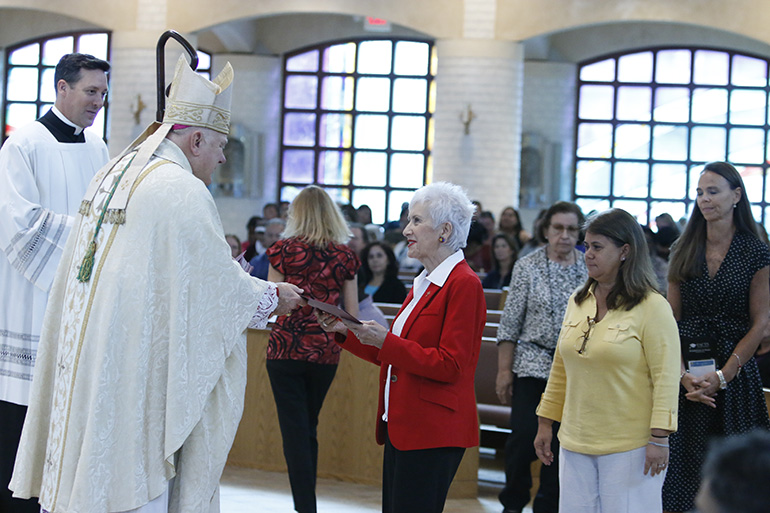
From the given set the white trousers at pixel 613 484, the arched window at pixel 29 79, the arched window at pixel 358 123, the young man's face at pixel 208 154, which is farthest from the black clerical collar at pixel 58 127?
the arched window at pixel 29 79

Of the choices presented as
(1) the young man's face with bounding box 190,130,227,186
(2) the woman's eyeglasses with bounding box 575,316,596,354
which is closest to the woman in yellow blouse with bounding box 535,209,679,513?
(2) the woman's eyeglasses with bounding box 575,316,596,354

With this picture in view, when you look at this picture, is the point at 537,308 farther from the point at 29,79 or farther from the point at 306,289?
the point at 29,79

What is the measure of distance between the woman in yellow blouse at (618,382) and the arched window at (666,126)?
1307 centimetres

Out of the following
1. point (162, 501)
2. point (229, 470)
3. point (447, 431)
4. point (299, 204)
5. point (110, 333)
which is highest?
point (299, 204)

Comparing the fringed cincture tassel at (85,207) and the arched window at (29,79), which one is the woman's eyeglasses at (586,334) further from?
the arched window at (29,79)

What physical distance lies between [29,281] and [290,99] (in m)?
13.6

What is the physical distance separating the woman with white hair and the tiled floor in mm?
2143

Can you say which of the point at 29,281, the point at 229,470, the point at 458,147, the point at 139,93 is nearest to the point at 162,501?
the point at 29,281

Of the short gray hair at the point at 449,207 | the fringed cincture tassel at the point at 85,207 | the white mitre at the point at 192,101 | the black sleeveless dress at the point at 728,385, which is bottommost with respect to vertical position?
the black sleeveless dress at the point at 728,385

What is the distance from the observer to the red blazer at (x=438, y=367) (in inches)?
109

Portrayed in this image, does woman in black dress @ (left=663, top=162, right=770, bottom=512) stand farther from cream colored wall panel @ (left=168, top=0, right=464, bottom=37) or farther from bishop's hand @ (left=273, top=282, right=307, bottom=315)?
cream colored wall panel @ (left=168, top=0, right=464, bottom=37)

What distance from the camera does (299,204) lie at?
4.34 metres

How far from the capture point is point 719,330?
11.3 feet

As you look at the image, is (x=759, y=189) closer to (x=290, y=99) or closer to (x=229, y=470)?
(x=290, y=99)
